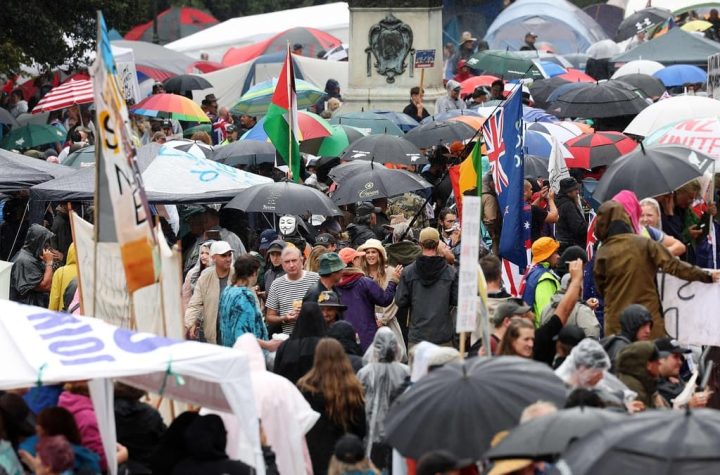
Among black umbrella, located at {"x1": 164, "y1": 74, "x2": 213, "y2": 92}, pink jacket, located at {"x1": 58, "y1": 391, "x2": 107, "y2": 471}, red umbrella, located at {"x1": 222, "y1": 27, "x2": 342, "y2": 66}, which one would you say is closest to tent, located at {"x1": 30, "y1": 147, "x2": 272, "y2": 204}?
pink jacket, located at {"x1": 58, "y1": 391, "x2": 107, "y2": 471}

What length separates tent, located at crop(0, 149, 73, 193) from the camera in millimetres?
17375

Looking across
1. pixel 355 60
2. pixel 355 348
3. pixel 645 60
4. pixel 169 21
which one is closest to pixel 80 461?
pixel 355 348

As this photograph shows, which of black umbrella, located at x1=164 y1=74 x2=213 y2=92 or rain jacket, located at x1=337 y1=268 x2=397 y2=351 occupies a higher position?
black umbrella, located at x1=164 y1=74 x2=213 y2=92

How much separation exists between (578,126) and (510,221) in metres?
7.65

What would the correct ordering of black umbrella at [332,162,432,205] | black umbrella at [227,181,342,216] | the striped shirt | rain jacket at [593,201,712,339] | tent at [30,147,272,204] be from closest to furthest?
1. rain jacket at [593,201,712,339]
2. the striped shirt
3. black umbrella at [227,181,342,216]
4. tent at [30,147,272,204]
5. black umbrella at [332,162,432,205]

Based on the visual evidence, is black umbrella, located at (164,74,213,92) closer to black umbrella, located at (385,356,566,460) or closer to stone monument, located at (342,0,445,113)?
stone monument, located at (342,0,445,113)

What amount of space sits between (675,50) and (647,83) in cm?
573

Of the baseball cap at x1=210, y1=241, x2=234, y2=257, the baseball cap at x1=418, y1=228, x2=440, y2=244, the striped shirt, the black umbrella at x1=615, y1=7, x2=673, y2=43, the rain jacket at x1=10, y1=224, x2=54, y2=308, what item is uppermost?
the black umbrella at x1=615, y1=7, x2=673, y2=43

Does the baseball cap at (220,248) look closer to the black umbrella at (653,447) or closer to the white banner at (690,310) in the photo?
the white banner at (690,310)

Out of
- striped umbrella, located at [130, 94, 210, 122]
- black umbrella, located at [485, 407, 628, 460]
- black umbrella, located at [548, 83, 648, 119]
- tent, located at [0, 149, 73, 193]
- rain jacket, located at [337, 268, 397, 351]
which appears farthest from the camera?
striped umbrella, located at [130, 94, 210, 122]

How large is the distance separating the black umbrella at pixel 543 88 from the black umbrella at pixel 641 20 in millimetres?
12861

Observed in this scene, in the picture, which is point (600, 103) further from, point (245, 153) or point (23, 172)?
point (23, 172)

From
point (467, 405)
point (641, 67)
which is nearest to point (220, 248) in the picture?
point (467, 405)

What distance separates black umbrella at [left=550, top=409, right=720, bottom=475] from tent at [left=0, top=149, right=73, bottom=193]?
36.2 feet
